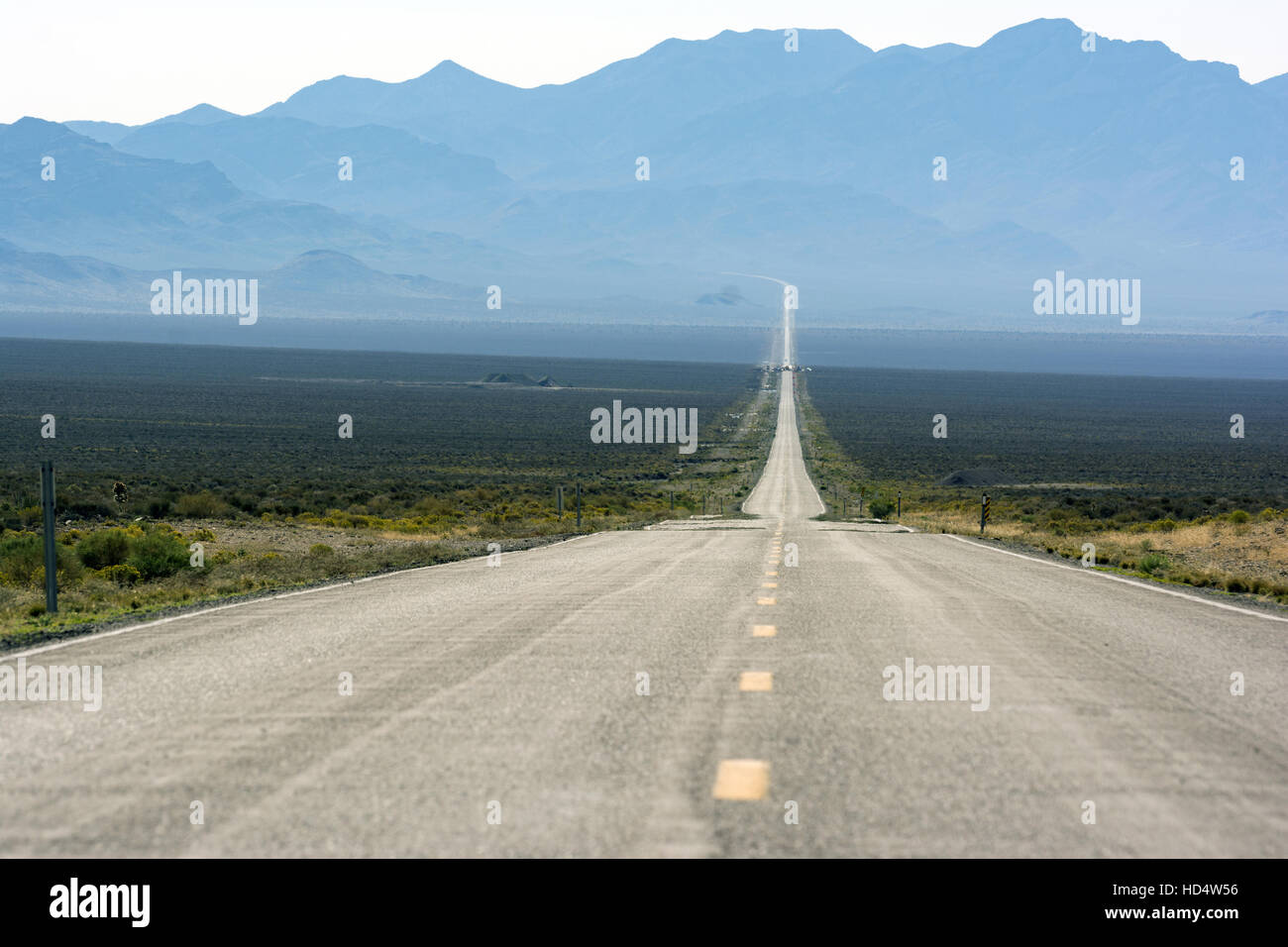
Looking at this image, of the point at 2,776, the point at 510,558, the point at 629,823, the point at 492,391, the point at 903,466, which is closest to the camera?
the point at 629,823

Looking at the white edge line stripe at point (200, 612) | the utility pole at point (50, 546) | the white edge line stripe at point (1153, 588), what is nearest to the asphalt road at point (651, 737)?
the white edge line stripe at point (200, 612)

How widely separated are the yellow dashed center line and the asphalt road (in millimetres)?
17

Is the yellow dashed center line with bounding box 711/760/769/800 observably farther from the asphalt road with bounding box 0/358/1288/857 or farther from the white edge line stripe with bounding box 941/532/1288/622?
the white edge line stripe with bounding box 941/532/1288/622

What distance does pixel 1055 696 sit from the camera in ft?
26.2

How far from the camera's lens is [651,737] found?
6676mm

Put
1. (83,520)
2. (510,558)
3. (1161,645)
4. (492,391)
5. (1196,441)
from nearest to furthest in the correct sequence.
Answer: (1161,645)
(510,558)
(83,520)
(1196,441)
(492,391)

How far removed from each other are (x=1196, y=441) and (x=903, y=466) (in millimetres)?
34793

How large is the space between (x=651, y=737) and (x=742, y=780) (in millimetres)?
899

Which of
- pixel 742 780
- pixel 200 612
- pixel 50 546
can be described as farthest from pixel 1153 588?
pixel 50 546

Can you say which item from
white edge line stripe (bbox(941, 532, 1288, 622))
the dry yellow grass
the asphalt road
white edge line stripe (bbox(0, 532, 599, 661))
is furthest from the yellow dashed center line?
the dry yellow grass

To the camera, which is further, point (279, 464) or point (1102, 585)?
point (279, 464)

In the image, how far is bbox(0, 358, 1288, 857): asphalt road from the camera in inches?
206
